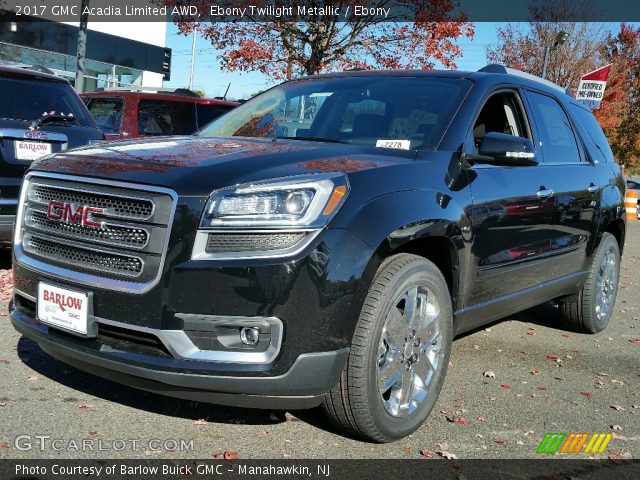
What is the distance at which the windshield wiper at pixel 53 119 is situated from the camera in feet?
21.1

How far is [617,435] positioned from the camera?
378cm

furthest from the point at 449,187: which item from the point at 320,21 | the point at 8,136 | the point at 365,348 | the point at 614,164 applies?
the point at 320,21

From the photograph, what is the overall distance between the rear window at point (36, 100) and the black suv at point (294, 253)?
3.20 meters

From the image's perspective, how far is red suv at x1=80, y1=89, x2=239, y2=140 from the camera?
920cm

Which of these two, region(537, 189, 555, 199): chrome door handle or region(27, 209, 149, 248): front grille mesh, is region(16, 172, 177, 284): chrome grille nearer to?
region(27, 209, 149, 248): front grille mesh

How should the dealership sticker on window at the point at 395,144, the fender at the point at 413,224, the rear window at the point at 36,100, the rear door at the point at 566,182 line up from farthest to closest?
the rear window at the point at 36,100 < the rear door at the point at 566,182 < the dealership sticker on window at the point at 395,144 < the fender at the point at 413,224

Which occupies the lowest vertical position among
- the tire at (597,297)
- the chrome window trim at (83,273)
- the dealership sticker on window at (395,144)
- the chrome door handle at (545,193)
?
the tire at (597,297)

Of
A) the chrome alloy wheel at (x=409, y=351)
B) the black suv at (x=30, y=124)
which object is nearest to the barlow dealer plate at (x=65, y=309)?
the chrome alloy wheel at (x=409, y=351)

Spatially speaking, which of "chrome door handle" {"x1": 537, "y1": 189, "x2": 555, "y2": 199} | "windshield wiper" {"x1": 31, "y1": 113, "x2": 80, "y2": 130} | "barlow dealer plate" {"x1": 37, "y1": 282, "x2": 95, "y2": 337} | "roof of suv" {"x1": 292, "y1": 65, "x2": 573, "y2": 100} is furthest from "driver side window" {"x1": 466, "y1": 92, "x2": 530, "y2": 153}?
"windshield wiper" {"x1": 31, "y1": 113, "x2": 80, "y2": 130}

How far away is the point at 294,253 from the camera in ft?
9.20

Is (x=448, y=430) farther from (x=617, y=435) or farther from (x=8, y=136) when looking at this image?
(x=8, y=136)

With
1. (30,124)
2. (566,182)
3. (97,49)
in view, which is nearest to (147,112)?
(30,124)

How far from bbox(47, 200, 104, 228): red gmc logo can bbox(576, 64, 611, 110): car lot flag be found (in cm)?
1107

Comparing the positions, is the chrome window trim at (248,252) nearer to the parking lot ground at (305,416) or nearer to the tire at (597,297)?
the parking lot ground at (305,416)
